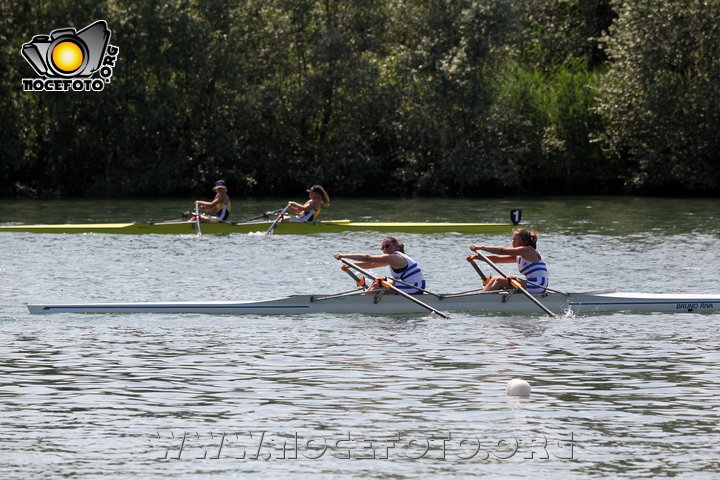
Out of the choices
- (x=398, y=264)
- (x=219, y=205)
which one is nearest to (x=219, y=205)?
(x=219, y=205)

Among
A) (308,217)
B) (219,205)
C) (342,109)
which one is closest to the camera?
(308,217)

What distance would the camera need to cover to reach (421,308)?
1902cm

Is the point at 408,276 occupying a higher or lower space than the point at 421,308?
higher

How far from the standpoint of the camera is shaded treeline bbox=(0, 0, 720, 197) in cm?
5434

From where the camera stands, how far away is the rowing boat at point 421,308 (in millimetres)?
18844

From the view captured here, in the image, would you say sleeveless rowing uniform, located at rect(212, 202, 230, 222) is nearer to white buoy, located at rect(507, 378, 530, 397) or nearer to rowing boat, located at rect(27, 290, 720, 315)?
rowing boat, located at rect(27, 290, 720, 315)

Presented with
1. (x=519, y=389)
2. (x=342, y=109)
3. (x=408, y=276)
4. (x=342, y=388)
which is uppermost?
(x=342, y=109)

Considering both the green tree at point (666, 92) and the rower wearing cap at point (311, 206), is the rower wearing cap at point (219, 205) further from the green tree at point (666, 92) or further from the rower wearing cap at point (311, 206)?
the green tree at point (666, 92)

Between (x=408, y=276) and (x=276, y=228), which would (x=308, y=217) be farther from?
(x=408, y=276)

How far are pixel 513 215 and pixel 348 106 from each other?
28.8m

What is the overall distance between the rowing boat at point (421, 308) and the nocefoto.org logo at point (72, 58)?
36.3 metres

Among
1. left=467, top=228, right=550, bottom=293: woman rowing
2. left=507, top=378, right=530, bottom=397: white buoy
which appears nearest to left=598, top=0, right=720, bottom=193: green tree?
left=467, top=228, right=550, bottom=293: woman rowing

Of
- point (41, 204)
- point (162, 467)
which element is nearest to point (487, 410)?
point (162, 467)

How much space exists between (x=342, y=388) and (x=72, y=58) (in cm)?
4339
